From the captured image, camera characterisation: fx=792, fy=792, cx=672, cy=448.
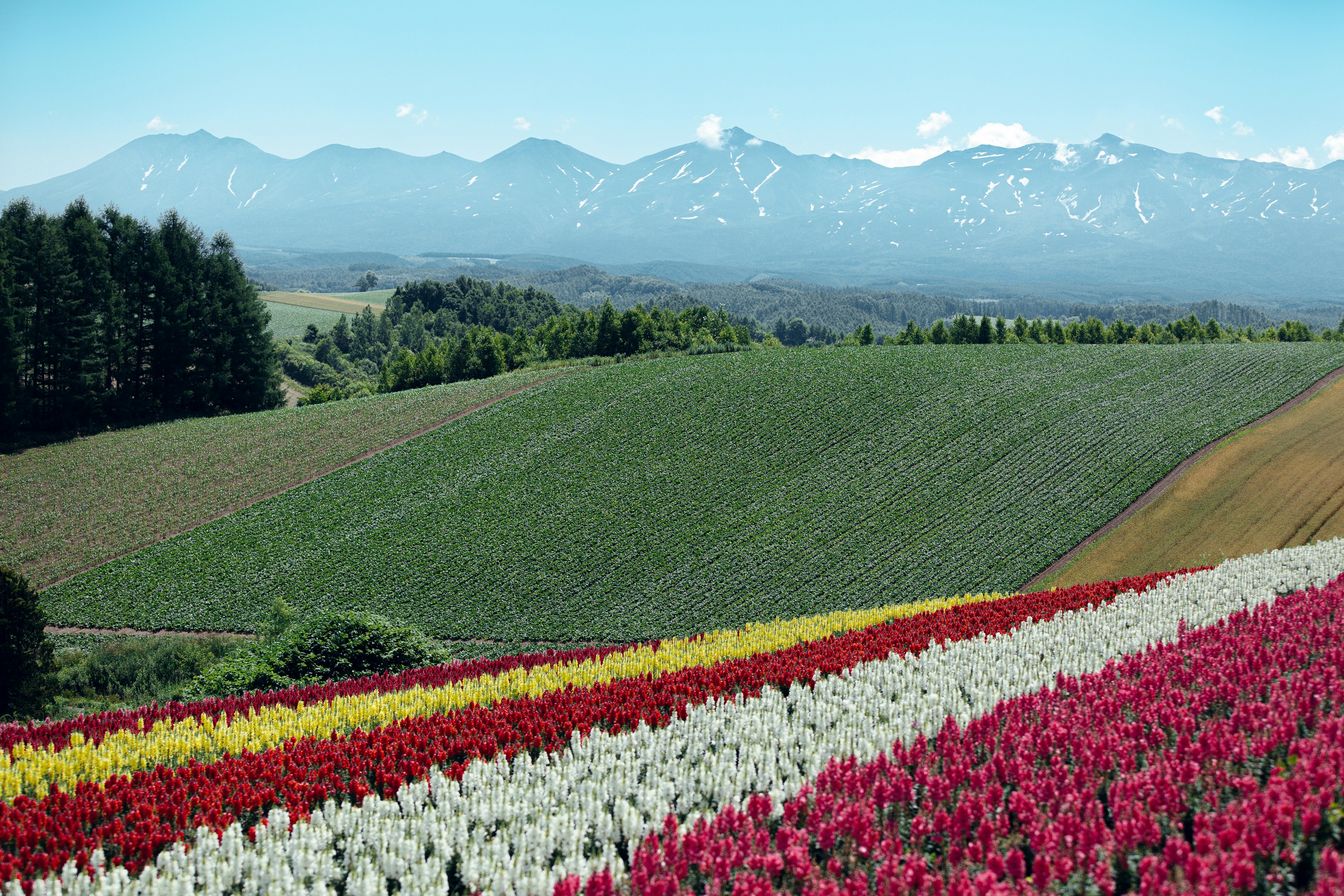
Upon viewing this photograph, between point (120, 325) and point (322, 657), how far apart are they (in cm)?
5335

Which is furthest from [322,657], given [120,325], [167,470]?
[120,325]

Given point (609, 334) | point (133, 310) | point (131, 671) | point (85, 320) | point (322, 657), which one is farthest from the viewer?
point (609, 334)

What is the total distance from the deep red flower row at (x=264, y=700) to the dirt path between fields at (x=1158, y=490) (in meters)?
19.6

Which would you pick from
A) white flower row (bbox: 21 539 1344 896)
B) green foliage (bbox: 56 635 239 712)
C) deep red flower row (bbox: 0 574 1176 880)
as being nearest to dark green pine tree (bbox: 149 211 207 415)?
green foliage (bbox: 56 635 239 712)

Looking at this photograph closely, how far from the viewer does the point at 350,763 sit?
9.85 meters

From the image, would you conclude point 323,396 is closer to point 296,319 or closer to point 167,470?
point 167,470

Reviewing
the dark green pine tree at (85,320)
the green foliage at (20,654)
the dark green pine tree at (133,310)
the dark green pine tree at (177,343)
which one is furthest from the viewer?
the dark green pine tree at (177,343)

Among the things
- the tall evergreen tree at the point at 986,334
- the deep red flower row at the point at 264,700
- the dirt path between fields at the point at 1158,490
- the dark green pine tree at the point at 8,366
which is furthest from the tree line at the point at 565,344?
the deep red flower row at the point at 264,700

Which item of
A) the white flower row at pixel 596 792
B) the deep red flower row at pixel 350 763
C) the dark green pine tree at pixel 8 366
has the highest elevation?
the dark green pine tree at pixel 8 366

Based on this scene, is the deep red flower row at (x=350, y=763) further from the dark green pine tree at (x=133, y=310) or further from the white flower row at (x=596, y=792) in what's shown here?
the dark green pine tree at (x=133, y=310)

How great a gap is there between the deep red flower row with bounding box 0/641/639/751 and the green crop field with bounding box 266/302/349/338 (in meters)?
132

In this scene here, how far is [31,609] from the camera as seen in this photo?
1891cm

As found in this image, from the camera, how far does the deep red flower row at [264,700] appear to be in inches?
489

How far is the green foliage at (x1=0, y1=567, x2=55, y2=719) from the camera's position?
18203 millimetres
